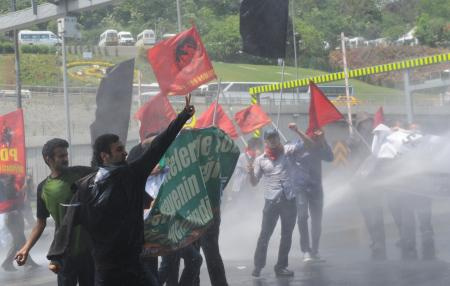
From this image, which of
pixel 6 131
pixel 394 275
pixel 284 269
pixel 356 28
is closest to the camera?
pixel 394 275

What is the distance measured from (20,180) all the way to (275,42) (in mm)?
4552

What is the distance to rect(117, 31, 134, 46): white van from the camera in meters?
57.7

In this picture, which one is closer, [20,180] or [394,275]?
[394,275]

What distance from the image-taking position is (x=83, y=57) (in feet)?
186

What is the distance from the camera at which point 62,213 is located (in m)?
6.04

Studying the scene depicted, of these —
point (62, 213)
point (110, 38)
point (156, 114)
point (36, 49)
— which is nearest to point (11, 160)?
point (156, 114)

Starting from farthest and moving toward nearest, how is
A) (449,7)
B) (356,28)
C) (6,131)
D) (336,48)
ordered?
(449,7) < (356,28) < (336,48) < (6,131)

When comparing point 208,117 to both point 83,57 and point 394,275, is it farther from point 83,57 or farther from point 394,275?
point 83,57

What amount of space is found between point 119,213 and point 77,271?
1090mm

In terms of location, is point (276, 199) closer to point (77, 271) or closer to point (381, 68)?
point (77, 271)

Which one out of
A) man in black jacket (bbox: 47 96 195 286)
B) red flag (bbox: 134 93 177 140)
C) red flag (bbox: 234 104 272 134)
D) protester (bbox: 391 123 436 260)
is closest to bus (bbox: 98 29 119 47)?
red flag (bbox: 234 104 272 134)

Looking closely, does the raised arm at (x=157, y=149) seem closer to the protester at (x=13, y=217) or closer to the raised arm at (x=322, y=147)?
the raised arm at (x=322, y=147)

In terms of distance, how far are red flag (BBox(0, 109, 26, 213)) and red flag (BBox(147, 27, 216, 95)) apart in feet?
6.45

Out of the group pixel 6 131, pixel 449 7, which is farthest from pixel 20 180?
pixel 449 7
